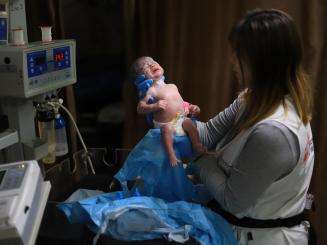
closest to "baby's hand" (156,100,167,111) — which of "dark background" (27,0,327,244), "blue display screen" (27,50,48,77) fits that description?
"blue display screen" (27,50,48,77)

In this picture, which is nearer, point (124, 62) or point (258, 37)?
point (258, 37)

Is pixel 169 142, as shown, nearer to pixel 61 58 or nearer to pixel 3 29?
pixel 61 58

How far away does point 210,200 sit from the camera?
134 centimetres

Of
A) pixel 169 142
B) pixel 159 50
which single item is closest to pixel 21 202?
pixel 169 142

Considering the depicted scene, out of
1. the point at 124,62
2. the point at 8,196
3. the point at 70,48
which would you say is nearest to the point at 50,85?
the point at 70,48

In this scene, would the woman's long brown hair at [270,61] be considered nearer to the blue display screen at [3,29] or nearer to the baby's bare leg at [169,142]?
the baby's bare leg at [169,142]

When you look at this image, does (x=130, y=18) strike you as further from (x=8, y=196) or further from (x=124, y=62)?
(x=8, y=196)

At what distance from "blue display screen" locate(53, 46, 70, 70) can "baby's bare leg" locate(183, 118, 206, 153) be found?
0.52 metres

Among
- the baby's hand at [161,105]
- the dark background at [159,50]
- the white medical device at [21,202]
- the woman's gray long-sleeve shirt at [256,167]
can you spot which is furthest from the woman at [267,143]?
the dark background at [159,50]

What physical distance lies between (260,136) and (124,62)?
1.28 m

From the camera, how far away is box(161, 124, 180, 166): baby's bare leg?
1362 mm

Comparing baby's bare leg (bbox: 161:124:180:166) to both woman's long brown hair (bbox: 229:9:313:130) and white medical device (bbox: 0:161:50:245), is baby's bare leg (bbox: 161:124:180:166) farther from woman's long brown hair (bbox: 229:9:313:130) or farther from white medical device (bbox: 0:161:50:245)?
white medical device (bbox: 0:161:50:245)

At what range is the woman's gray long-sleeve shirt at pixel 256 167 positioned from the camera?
1.07 metres

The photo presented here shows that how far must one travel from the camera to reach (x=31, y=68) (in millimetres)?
1375
